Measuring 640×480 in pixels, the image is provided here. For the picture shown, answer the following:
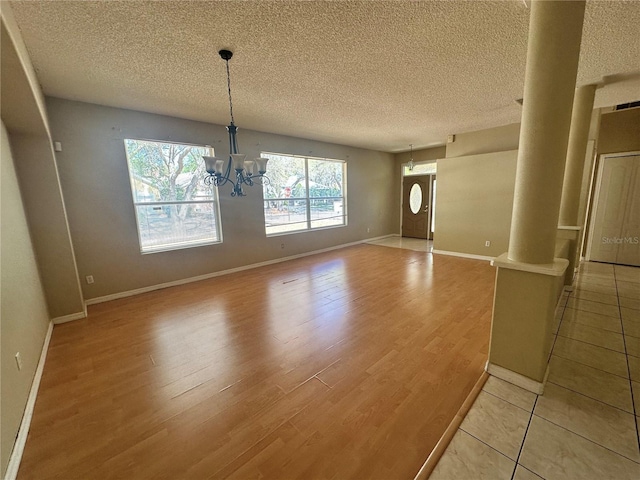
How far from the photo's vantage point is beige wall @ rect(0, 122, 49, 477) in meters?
1.51

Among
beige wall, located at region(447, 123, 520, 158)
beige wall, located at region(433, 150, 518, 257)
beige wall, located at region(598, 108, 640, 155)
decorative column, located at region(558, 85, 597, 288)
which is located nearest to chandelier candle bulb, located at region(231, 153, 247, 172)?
decorative column, located at region(558, 85, 597, 288)

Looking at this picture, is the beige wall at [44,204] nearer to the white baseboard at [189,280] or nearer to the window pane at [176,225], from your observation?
the white baseboard at [189,280]

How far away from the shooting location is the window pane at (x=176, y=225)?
400 centimetres

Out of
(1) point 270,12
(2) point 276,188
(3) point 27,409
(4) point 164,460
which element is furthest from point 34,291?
(2) point 276,188

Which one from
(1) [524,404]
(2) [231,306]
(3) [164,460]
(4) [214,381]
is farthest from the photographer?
(2) [231,306]

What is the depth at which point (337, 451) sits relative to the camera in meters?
1.44

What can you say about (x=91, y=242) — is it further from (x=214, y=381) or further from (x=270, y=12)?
(x=270, y=12)

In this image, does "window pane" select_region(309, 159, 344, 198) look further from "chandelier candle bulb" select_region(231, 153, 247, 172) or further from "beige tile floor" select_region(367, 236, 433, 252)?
"chandelier candle bulb" select_region(231, 153, 247, 172)

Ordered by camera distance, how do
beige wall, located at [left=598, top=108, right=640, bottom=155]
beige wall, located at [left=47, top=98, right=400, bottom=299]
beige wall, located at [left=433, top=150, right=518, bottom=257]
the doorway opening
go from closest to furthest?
1. beige wall, located at [left=47, top=98, right=400, bottom=299]
2. beige wall, located at [left=598, top=108, right=640, bottom=155]
3. beige wall, located at [left=433, top=150, right=518, bottom=257]
4. the doorway opening

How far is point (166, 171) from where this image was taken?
411cm

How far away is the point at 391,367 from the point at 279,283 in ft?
8.30

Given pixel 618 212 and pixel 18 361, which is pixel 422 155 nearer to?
pixel 618 212

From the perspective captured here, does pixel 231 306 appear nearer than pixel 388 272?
Yes

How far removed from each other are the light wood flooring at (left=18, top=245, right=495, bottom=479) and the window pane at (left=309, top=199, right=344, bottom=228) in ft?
10.1
